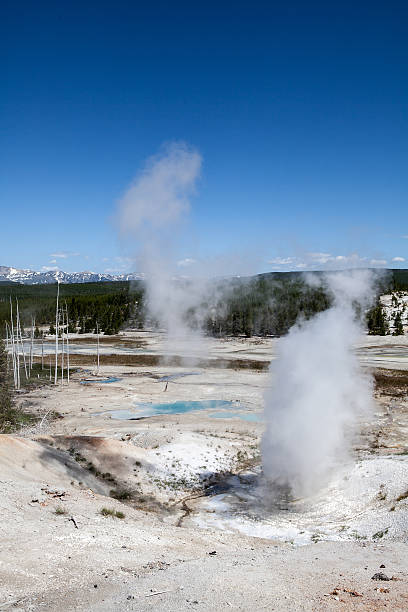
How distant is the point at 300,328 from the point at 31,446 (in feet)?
43.1

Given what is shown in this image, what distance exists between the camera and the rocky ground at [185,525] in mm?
9016

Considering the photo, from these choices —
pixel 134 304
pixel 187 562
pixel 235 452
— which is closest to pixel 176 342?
pixel 134 304

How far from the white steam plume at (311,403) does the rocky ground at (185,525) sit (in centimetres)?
125

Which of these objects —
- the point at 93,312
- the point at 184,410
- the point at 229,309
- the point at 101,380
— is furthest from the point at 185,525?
the point at 93,312

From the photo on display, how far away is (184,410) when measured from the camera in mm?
A: 38969

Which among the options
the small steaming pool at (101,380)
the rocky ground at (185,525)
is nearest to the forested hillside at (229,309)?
the small steaming pool at (101,380)

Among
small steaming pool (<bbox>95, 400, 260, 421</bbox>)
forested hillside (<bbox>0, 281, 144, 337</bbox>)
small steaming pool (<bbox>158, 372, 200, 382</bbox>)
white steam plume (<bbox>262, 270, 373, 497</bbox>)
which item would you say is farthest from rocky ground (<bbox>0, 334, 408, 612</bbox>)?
forested hillside (<bbox>0, 281, 144, 337</bbox>)

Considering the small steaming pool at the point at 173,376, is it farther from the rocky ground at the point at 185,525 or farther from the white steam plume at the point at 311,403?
the white steam plume at the point at 311,403

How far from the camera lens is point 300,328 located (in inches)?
875

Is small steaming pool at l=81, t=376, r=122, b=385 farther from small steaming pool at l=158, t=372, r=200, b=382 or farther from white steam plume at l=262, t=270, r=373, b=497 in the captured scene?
white steam plume at l=262, t=270, r=373, b=497

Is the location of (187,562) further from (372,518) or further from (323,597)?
(372,518)

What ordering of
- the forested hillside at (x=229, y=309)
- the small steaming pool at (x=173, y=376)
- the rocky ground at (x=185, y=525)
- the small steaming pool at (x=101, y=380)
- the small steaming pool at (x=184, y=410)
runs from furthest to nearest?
1. the forested hillside at (x=229, y=309)
2. the small steaming pool at (x=173, y=376)
3. the small steaming pool at (x=101, y=380)
4. the small steaming pool at (x=184, y=410)
5. the rocky ground at (x=185, y=525)

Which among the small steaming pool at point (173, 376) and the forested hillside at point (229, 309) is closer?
the small steaming pool at point (173, 376)

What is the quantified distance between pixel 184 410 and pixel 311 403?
810 inches
